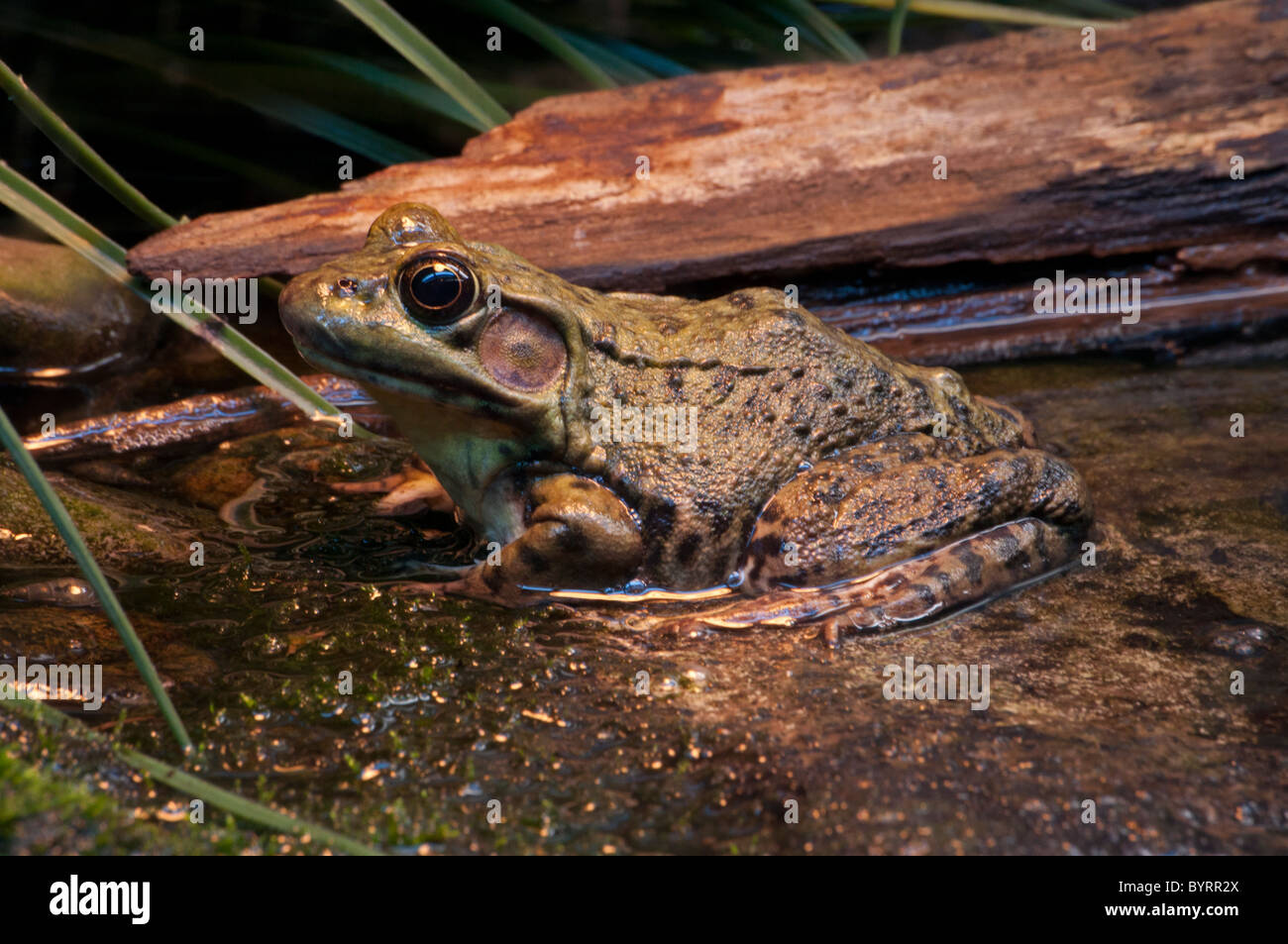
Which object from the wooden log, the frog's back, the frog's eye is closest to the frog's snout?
the frog's eye

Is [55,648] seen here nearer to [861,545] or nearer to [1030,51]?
[861,545]

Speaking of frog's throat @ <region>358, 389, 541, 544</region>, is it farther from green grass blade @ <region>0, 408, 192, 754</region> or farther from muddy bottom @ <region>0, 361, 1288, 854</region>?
green grass blade @ <region>0, 408, 192, 754</region>

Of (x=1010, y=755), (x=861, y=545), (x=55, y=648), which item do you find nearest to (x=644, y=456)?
(x=861, y=545)

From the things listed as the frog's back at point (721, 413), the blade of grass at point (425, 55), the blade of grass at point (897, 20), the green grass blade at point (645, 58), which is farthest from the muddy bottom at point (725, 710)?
the green grass blade at point (645, 58)

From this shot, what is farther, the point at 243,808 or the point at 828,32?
the point at 828,32

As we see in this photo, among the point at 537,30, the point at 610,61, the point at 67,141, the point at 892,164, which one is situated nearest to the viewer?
the point at 67,141

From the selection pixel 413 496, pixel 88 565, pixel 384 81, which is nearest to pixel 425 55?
pixel 384 81

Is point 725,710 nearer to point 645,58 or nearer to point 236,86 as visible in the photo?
point 236,86
